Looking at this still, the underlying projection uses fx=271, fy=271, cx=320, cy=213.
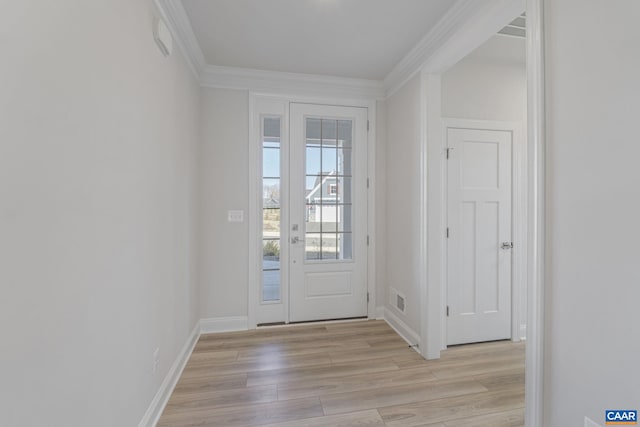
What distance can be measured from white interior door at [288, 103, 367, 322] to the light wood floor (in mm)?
440

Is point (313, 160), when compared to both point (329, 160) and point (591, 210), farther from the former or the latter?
point (591, 210)

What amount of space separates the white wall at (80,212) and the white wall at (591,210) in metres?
2.02

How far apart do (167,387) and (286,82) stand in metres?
2.91

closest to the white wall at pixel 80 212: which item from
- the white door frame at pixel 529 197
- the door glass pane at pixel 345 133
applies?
the door glass pane at pixel 345 133

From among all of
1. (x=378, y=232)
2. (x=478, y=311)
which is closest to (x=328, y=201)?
(x=378, y=232)

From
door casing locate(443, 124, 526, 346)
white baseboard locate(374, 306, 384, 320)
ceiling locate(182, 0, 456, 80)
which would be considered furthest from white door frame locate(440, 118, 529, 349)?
white baseboard locate(374, 306, 384, 320)

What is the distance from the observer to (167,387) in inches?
73.2

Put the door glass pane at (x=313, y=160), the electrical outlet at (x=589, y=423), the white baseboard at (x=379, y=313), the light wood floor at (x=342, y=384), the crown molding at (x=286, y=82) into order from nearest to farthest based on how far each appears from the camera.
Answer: the electrical outlet at (x=589, y=423) → the light wood floor at (x=342, y=384) → the crown molding at (x=286, y=82) → the door glass pane at (x=313, y=160) → the white baseboard at (x=379, y=313)

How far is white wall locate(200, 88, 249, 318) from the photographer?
112 inches

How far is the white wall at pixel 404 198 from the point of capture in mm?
2562

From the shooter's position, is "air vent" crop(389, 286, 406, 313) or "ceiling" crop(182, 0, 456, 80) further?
"air vent" crop(389, 286, 406, 313)

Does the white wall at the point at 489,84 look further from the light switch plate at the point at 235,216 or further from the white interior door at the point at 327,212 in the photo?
the light switch plate at the point at 235,216

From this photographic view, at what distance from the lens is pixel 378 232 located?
3.24 meters

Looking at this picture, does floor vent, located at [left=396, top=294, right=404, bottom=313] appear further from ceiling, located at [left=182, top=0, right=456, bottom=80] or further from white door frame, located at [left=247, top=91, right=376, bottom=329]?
ceiling, located at [left=182, top=0, right=456, bottom=80]
